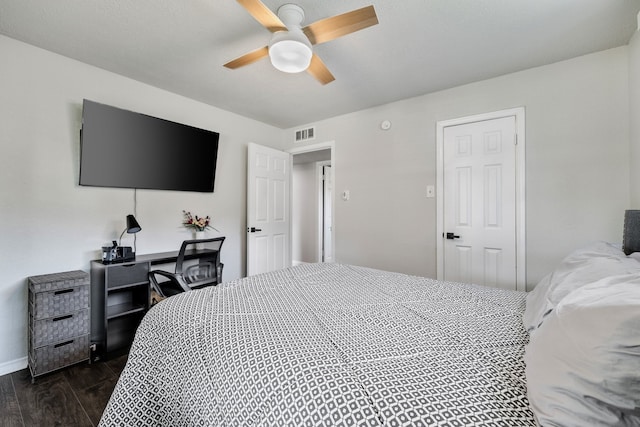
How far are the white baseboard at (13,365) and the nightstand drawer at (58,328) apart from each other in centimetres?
28

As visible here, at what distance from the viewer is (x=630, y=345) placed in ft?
1.69

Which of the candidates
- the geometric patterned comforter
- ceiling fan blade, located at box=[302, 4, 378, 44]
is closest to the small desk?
the geometric patterned comforter

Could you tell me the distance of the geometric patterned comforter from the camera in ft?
2.23

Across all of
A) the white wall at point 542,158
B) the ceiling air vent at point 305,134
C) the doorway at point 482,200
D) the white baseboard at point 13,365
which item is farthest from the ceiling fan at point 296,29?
the white baseboard at point 13,365

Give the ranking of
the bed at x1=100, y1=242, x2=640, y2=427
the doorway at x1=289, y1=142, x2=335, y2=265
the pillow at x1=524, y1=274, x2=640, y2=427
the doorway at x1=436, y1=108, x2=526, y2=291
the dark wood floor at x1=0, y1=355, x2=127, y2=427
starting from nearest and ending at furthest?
the pillow at x1=524, y1=274, x2=640, y2=427
the bed at x1=100, y1=242, x2=640, y2=427
the dark wood floor at x1=0, y1=355, x2=127, y2=427
the doorway at x1=436, y1=108, x2=526, y2=291
the doorway at x1=289, y1=142, x2=335, y2=265

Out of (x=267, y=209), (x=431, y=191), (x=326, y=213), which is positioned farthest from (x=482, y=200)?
(x=326, y=213)

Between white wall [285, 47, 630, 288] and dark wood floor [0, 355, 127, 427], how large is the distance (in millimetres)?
2708

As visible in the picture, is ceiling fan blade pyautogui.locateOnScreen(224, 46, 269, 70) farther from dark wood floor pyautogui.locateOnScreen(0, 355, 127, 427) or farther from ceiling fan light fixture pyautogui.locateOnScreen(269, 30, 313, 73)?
dark wood floor pyautogui.locateOnScreen(0, 355, 127, 427)

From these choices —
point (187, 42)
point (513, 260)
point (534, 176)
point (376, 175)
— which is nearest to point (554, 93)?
point (534, 176)

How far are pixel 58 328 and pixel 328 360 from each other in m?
2.38

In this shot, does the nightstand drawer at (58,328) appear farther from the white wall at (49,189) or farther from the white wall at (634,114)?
the white wall at (634,114)

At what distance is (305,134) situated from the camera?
161 inches

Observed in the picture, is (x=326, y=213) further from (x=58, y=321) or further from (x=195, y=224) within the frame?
(x=58, y=321)

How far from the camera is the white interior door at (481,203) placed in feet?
8.43
